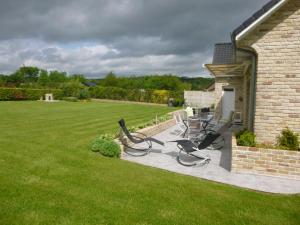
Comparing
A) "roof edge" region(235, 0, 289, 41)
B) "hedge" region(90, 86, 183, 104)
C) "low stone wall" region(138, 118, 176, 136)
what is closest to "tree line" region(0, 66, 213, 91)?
"hedge" region(90, 86, 183, 104)

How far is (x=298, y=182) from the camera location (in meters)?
5.74

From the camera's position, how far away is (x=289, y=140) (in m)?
6.60

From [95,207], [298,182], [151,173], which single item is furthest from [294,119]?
[95,207]

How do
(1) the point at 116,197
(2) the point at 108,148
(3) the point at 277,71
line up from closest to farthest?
(1) the point at 116,197
(3) the point at 277,71
(2) the point at 108,148

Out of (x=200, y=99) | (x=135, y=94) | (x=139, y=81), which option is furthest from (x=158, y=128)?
(x=139, y=81)

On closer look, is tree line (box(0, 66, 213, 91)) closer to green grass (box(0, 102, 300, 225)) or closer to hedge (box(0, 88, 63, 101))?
hedge (box(0, 88, 63, 101))

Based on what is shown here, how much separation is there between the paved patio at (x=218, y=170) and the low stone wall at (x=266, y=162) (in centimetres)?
19

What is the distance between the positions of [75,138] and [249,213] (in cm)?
722

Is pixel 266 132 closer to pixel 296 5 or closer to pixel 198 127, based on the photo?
pixel 296 5

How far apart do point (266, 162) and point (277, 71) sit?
9.07ft

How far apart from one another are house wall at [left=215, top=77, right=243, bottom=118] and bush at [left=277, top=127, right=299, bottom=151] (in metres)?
10.5

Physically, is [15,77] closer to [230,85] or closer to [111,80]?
[111,80]

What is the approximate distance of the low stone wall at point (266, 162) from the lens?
19.5ft

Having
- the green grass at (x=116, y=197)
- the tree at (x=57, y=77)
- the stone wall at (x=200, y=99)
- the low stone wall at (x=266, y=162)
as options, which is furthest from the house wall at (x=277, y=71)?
the tree at (x=57, y=77)
